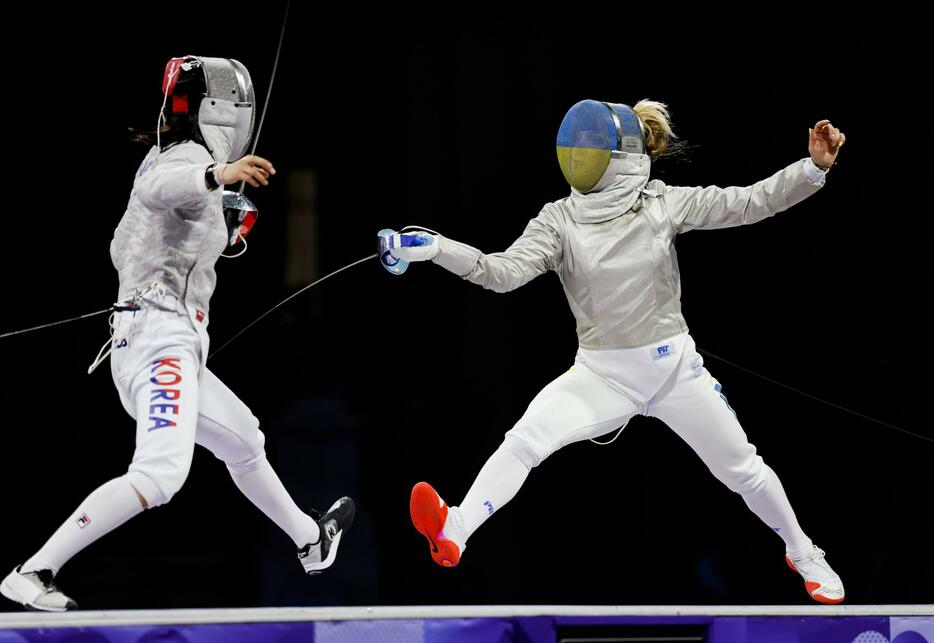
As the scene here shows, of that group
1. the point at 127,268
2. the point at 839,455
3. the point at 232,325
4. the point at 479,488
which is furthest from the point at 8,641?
the point at 839,455

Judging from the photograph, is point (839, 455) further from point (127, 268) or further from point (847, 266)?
point (127, 268)

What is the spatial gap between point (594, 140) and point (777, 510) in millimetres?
842

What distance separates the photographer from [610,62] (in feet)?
11.4

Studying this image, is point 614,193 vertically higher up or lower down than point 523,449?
higher up

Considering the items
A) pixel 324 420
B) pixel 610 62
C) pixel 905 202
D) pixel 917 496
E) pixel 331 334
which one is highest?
pixel 610 62

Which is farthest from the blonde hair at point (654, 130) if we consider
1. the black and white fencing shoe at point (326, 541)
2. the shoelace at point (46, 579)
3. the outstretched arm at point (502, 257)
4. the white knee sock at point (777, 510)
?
the shoelace at point (46, 579)

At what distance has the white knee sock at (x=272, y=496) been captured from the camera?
7.64 feet

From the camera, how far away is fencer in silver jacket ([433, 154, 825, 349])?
2.35 meters

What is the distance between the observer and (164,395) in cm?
203

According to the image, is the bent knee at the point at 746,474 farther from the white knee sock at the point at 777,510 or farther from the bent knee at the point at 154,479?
the bent knee at the point at 154,479

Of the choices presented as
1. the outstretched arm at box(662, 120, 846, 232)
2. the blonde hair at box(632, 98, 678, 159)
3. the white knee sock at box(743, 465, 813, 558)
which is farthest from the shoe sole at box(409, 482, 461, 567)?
the blonde hair at box(632, 98, 678, 159)

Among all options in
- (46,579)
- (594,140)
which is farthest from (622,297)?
(46,579)

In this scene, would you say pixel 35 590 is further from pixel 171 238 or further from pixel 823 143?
pixel 823 143

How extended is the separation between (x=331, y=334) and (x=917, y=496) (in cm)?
188
